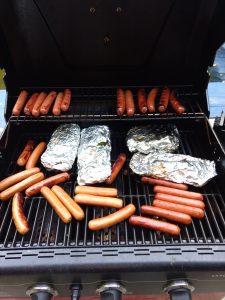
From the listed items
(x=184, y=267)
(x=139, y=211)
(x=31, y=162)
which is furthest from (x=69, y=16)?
(x=184, y=267)

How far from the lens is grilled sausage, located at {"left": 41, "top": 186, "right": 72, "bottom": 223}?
1.95 metres

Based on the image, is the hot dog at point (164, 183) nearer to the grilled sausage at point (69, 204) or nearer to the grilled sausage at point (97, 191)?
the grilled sausage at point (97, 191)

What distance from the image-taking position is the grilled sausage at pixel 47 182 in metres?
2.18

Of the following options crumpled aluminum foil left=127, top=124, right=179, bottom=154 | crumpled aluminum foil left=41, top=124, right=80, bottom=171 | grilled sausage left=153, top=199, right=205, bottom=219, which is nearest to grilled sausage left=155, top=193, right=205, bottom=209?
grilled sausage left=153, top=199, right=205, bottom=219

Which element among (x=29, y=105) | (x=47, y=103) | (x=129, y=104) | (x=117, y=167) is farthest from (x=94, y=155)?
(x=29, y=105)

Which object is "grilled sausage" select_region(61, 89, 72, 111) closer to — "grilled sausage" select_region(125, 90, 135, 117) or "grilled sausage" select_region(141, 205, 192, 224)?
"grilled sausage" select_region(125, 90, 135, 117)

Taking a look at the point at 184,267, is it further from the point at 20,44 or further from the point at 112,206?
the point at 20,44

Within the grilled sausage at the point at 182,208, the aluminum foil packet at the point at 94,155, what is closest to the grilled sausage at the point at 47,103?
the aluminum foil packet at the point at 94,155

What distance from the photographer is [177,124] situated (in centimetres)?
289

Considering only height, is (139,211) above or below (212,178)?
below

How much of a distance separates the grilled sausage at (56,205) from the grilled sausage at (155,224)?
0.45 m

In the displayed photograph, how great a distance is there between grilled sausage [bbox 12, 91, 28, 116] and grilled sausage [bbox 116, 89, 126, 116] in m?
0.92

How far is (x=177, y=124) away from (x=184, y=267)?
5.23 feet

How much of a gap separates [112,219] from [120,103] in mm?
1194
